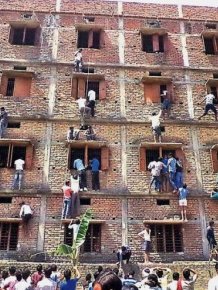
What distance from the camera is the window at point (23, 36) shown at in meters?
19.6

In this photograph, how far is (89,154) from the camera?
1664 centimetres

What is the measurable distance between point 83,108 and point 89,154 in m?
2.08

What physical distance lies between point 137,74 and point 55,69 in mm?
3848

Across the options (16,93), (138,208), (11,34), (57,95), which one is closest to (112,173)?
(138,208)

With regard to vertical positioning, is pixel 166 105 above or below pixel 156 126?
above

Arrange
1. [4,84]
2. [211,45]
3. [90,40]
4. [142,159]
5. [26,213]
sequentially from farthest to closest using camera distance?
[211,45]
[90,40]
[4,84]
[142,159]
[26,213]

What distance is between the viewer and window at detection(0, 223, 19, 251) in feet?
47.9

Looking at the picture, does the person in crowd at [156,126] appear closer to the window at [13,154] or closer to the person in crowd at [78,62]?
the person in crowd at [78,62]

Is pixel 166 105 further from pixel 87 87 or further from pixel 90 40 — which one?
pixel 90 40

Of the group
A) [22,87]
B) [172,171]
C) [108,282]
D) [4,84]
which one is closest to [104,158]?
[172,171]

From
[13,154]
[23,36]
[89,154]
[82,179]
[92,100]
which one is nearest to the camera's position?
[82,179]

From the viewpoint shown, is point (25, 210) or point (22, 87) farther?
point (22, 87)

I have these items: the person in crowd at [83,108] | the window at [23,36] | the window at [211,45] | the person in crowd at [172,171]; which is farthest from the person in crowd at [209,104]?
the window at [23,36]

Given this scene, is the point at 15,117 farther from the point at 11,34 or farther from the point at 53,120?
the point at 11,34
